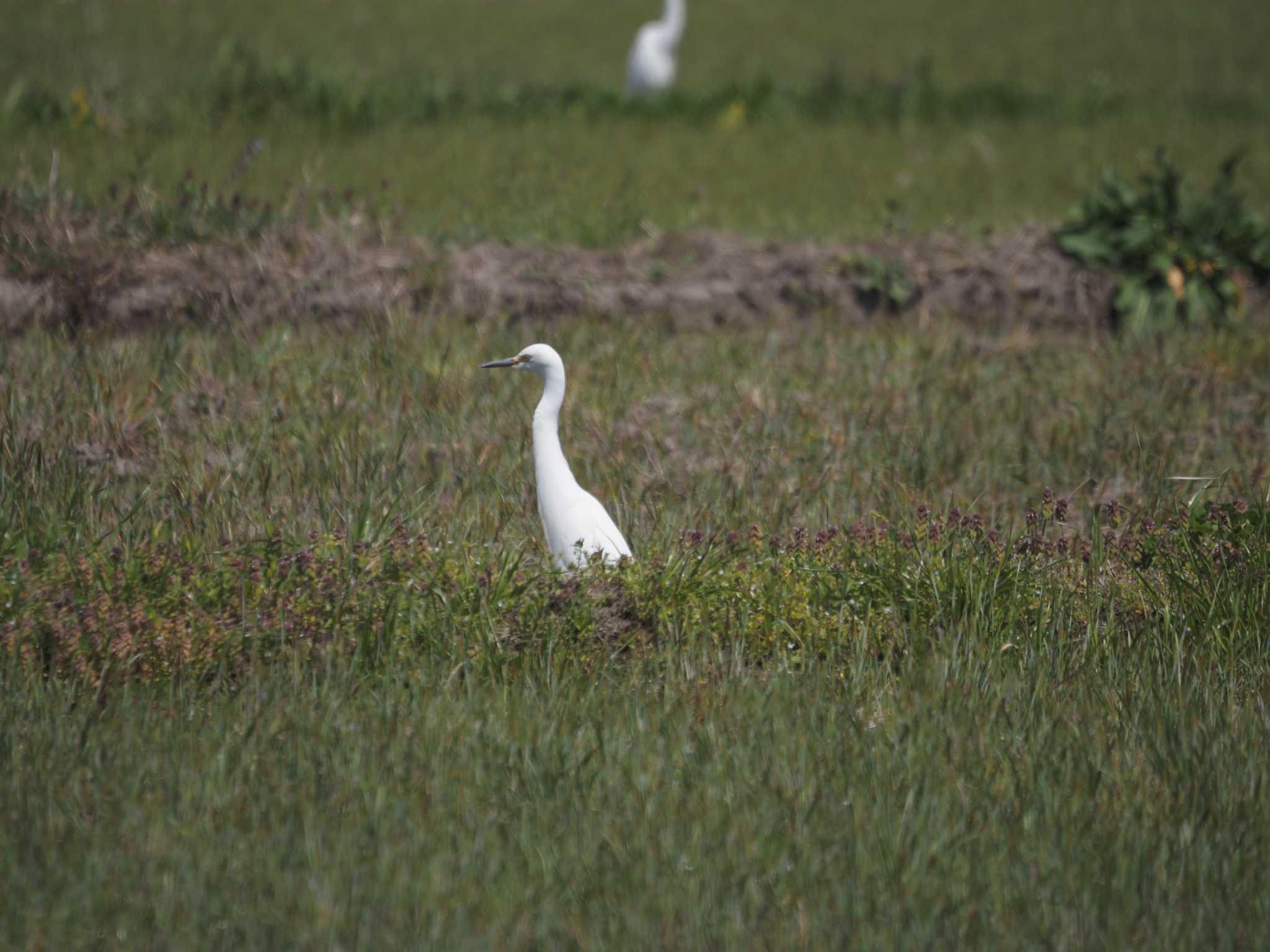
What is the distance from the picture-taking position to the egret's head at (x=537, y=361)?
170 inches

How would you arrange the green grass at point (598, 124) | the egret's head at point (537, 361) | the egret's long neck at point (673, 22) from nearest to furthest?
the egret's head at point (537, 361), the green grass at point (598, 124), the egret's long neck at point (673, 22)

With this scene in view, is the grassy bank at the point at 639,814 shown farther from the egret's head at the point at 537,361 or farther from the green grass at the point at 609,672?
the egret's head at the point at 537,361

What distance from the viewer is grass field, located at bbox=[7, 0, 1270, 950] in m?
2.81

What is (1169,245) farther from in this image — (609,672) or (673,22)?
(673,22)

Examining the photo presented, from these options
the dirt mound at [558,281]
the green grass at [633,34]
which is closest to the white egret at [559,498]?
Answer: the dirt mound at [558,281]

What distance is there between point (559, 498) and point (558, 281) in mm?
3587

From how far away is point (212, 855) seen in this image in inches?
111

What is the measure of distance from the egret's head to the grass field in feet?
1.97

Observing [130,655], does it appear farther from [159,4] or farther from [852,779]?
[159,4]

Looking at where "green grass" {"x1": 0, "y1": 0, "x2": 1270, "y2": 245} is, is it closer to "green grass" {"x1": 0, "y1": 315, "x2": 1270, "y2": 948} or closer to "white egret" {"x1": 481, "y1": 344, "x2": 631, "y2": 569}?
"green grass" {"x1": 0, "y1": 315, "x2": 1270, "y2": 948}

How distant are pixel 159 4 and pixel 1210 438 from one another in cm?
1802

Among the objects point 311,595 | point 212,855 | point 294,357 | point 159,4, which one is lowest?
point 212,855

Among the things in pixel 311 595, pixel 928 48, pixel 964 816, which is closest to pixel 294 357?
pixel 311 595

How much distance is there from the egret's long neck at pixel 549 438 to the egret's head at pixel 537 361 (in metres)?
0.01
